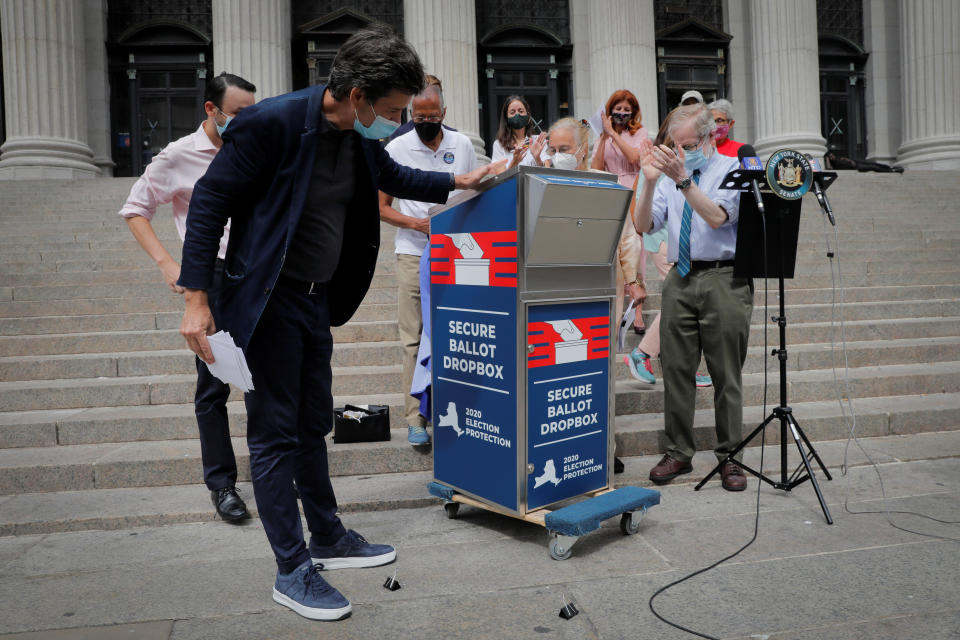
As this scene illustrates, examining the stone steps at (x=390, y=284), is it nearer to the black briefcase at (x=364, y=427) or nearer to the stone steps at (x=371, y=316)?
the stone steps at (x=371, y=316)

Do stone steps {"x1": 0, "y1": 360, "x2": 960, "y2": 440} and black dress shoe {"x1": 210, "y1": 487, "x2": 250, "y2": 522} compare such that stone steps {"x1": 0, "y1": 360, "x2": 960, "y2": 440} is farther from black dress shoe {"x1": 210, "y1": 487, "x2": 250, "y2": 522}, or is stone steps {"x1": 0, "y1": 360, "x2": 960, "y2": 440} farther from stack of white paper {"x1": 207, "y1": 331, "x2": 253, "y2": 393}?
stack of white paper {"x1": 207, "y1": 331, "x2": 253, "y2": 393}

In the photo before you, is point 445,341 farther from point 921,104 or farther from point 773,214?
Result: point 921,104

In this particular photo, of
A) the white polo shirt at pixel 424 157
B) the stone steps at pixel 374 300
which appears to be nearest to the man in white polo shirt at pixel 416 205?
the white polo shirt at pixel 424 157

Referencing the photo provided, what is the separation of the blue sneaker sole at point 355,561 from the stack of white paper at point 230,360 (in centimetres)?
99

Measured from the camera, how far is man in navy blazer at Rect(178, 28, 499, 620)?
9.10 feet

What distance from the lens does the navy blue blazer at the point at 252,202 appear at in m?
2.78

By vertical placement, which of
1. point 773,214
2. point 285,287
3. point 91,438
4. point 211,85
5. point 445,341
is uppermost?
point 211,85

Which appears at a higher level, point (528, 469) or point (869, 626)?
point (528, 469)

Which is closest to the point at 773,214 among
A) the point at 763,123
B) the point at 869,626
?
the point at 869,626

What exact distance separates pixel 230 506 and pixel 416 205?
7.35 feet

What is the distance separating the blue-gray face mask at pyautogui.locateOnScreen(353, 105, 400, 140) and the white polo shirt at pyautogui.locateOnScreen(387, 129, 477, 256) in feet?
5.55

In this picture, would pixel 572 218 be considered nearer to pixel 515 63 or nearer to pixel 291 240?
pixel 291 240

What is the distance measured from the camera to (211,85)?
3.88 meters

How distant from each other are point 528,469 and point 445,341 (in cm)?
87
